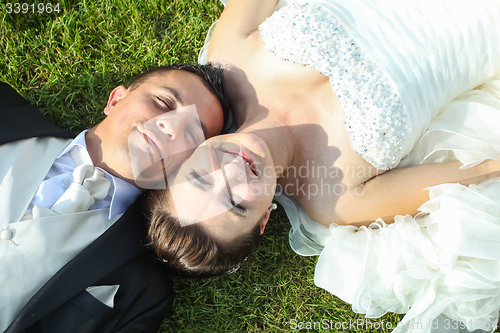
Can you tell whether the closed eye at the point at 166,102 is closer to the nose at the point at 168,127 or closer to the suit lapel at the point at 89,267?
the nose at the point at 168,127

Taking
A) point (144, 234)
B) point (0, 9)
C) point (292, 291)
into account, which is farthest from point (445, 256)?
point (0, 9)

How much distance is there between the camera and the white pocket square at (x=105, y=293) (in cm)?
202

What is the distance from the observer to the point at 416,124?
2217 mm

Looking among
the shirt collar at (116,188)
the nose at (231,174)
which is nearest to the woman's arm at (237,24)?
the nose at (231,174)

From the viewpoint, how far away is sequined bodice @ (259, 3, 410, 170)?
2127 mm

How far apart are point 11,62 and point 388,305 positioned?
339 centimetres

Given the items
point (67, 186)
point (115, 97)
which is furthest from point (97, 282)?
point (115, 97)

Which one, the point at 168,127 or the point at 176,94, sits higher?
the point at 176,94

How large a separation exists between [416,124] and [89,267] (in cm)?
216

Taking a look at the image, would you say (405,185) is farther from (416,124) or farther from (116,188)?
(116,188)

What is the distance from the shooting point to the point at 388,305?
232 cm

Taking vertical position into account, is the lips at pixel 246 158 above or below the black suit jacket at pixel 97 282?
above

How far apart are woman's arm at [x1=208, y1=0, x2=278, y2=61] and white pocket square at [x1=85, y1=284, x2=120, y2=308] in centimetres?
169

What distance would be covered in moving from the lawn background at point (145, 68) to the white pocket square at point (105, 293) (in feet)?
2.28
